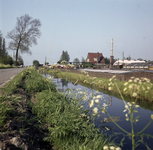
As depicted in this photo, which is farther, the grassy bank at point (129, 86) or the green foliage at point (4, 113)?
the green foliage at point (4, 113)

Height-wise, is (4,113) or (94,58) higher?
(94,58)

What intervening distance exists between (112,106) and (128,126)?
2.09 meters

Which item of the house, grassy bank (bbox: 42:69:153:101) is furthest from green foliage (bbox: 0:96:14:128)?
the house

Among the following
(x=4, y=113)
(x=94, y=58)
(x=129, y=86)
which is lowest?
(x=4, y=113)

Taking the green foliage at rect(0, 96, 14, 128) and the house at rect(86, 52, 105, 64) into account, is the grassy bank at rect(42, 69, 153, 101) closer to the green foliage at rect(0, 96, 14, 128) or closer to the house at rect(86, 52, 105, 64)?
the green foliage at rect(0, 96, 14, 128)

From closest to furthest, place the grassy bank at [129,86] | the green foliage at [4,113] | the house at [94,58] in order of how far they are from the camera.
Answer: the grassy bank at [129,86], the green foliage at [4,113], the house at [94,58]

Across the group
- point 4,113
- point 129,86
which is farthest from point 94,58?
point 129,86

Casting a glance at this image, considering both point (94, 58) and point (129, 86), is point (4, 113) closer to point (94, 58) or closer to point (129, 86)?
point (129, 86)

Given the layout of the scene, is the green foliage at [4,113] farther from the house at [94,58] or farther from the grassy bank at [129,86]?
the house at [94,58]

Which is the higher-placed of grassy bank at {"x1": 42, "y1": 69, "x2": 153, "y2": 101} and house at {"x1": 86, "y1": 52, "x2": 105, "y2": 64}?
house at {"x1": 86, "y1": 52, "x2": 105, "y2": 64}

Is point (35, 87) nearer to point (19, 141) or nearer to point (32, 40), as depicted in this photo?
point (19, 141)

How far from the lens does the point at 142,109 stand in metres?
6.17

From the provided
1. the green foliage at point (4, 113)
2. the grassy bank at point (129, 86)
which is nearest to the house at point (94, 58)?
the grassy bank at point (129, 86)

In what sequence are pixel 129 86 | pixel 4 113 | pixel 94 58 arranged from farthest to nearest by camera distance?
pixel 94 58 < pixel 4 113 < pixel 129 86
